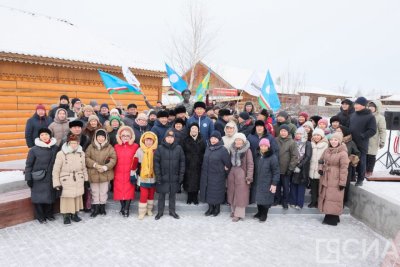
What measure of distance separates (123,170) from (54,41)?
25.4 ft

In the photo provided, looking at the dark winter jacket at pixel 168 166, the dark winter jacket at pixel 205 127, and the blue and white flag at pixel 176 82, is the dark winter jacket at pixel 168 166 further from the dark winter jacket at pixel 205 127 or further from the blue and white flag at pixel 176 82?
the blue and white flag at pixel 176 82

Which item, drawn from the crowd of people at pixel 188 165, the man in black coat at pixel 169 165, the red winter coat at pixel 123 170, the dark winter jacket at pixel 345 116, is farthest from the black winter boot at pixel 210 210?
the dark winter jacket at pixel 345 116

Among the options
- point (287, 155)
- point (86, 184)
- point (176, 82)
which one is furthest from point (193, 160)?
point (176, 82)

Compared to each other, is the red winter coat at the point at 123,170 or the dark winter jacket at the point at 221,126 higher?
the dark winter jacket at the point at 221,126

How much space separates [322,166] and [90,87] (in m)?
8.82

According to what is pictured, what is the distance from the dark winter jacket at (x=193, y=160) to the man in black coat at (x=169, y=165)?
0.34 m

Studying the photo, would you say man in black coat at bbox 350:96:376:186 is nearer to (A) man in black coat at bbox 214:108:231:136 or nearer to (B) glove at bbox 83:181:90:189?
(A) man in black coat at bbox 214:108:231:136

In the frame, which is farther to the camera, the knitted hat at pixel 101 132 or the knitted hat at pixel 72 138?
the knitted hat at pixel 101 132

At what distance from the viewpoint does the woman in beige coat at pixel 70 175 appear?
504 centimetres

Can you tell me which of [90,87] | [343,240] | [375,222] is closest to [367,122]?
[375,222]

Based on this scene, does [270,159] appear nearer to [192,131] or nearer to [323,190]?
[323,190]

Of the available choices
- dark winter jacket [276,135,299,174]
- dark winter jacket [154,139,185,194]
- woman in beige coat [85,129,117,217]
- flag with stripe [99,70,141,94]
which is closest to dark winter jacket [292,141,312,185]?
dark winter jacket [276,135,299,174]

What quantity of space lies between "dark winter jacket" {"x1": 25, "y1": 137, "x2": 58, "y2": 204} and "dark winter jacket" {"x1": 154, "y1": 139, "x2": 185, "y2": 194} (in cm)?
187

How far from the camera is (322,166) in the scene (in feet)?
18.3
